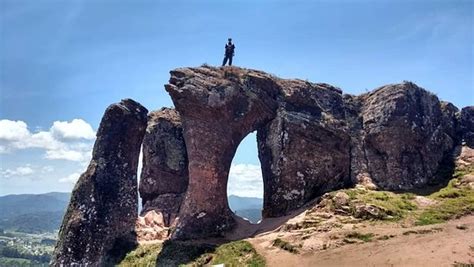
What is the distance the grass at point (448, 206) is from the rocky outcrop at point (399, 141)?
3394 millimetres

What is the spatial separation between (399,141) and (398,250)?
15804 millimetres

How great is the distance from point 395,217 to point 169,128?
2411 centimetres

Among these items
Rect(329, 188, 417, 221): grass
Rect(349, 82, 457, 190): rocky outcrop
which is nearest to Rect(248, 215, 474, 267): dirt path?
Rect(329, 188, 417, 221): grass

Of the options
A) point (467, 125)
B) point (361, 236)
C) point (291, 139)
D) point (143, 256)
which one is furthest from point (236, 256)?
point (467, 125)

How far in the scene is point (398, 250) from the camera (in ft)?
80.9

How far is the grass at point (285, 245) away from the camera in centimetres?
2764

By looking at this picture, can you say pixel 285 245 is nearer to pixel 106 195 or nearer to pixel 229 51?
pixel 106 195

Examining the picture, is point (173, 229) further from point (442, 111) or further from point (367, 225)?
point (442, 111)

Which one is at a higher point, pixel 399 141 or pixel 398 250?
pixel 399 141

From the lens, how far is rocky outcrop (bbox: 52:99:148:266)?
32719 millimetres

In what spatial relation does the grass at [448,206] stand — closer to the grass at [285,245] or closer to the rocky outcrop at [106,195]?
the grass at [285,245]

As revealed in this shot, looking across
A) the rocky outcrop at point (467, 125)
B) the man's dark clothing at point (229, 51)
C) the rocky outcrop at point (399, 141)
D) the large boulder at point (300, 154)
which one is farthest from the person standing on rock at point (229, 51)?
the rocky outcrop at point (467, 125)

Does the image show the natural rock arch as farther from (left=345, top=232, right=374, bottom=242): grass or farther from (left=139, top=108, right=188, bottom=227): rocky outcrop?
(left=345, top=232, right=374, bottom=242): grass

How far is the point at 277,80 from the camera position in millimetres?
41969
